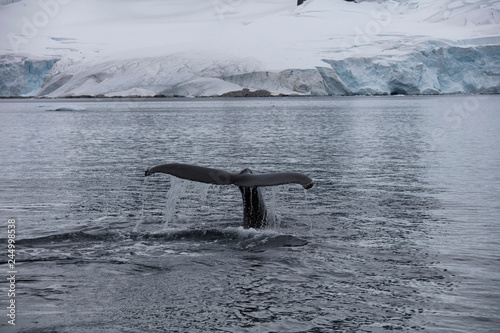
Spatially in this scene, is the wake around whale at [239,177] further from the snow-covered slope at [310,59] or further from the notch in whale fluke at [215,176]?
the snow-covered slope at [310,59]

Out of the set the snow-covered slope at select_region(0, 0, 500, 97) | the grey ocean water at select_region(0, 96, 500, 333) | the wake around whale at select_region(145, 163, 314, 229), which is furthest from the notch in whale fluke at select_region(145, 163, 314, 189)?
the snow-covered slope at select_region(0, 0, 500, 97)

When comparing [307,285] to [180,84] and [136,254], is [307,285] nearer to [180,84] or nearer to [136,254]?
[136,254]

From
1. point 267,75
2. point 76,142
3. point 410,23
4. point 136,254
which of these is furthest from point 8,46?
point 136,254

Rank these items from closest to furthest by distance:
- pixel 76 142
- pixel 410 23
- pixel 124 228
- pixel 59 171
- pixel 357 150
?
pixel 124 228 < pixel 59 171 < pixel 357 150 < pixel 76 142 < pixel 410 23

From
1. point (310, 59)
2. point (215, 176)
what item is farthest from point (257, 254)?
point (310, 59)

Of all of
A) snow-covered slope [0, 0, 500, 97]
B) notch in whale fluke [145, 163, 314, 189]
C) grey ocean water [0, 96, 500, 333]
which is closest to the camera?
grey ocean water [0, 96, 500, 333]

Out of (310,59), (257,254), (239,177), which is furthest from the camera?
(310,59)

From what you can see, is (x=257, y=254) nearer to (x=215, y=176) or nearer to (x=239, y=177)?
(x=239, y=177)

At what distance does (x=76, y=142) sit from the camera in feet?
112

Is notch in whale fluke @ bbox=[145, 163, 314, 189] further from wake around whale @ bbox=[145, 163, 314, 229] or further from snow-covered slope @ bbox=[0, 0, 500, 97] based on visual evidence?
snow-covered slope @ bbox=[0, 0, 500, 97]

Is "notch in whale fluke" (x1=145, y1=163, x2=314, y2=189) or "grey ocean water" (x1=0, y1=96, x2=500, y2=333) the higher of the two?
"notch in whale fluke" (x1=145, y1=163, x2=314, y2=189)

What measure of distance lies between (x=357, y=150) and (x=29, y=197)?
53.0 feet

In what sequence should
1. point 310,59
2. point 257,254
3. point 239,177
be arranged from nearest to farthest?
point 257,254
point 239,177
point 310,59

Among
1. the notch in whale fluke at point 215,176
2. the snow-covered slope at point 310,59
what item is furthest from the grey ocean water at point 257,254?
the snow-covered slope at point 310,59
